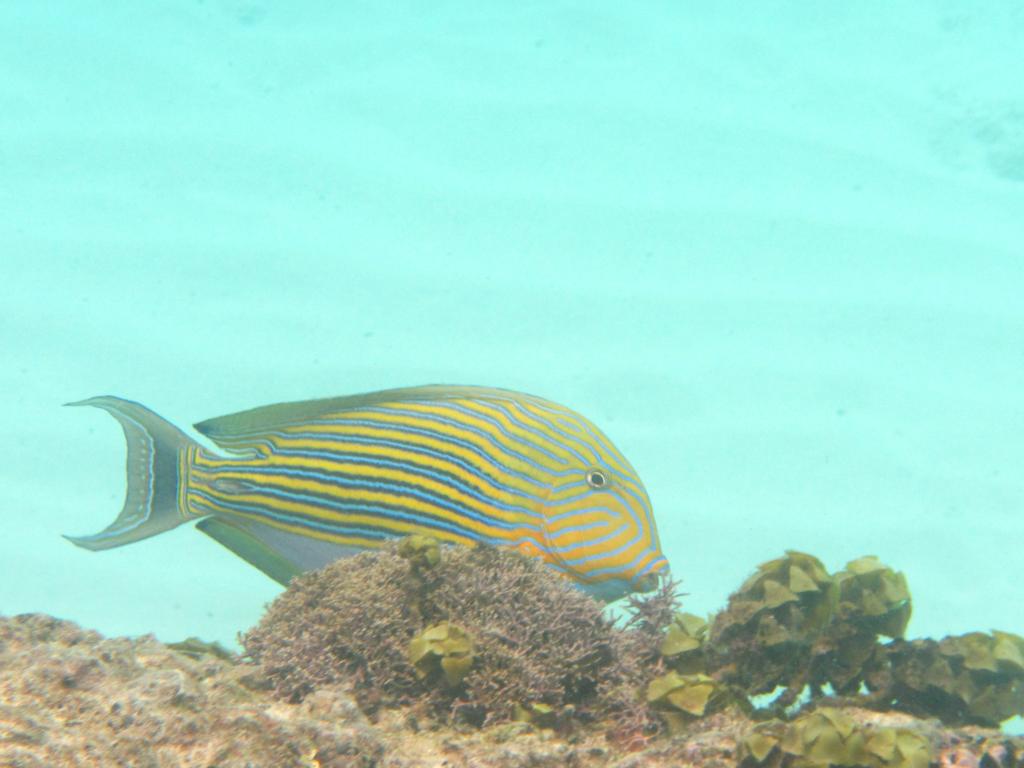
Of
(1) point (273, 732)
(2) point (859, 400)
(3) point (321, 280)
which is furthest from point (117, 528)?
(3) point (321, 280)

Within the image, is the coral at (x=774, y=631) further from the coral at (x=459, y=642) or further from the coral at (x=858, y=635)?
the coral at (x=459, y=642)

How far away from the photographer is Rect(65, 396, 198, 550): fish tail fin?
309cm

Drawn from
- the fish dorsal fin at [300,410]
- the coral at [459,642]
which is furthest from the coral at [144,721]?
the fish dorsal fin at [300,410]

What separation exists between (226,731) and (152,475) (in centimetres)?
159

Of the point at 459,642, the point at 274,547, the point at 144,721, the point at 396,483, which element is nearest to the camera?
the point at 144,721

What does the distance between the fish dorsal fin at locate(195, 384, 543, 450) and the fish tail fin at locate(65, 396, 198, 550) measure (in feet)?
0.50

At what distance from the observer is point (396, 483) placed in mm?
3039

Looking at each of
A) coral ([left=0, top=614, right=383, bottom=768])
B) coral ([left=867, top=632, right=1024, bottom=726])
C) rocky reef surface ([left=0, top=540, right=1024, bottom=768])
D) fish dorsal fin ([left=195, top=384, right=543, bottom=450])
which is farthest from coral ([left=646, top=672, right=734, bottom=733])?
fish dorsal fin ([left=195, top=384, right=543, bottom=450])

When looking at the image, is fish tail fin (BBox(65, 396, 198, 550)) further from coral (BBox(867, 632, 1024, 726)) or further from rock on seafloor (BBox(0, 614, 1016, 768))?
coral (BBox(867, 632, 1024, 726))

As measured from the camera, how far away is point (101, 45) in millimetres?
62125

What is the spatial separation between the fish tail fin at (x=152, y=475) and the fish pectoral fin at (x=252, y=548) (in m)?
0.13

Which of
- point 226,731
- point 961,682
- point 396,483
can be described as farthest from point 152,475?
point 961,682

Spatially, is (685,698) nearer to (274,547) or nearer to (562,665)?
(562,665)

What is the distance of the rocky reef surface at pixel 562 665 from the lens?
208cm
